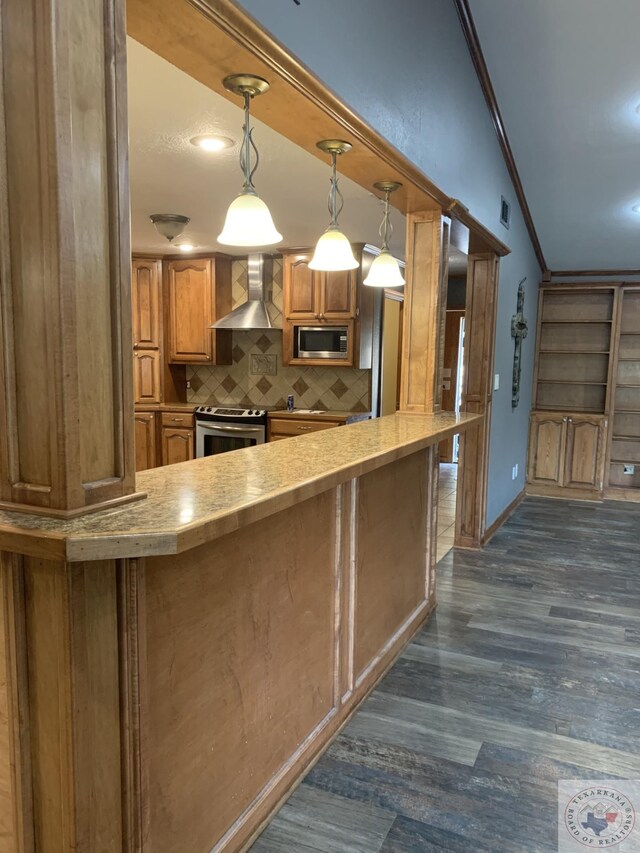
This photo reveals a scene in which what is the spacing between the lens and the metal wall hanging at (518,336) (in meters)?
4.98

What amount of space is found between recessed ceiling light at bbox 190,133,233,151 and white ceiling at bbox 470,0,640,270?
1.41m

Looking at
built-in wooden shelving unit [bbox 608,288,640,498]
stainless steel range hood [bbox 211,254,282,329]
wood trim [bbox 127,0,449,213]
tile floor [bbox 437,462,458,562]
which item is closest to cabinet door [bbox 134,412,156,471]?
stainless steel range hood [bbox 211,254,282,329]

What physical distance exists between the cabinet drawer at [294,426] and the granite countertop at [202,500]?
299 centimetres

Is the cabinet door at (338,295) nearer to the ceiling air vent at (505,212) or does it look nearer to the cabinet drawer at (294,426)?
the cabinet drawer at (294,426)

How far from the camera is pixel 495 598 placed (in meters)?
3.54

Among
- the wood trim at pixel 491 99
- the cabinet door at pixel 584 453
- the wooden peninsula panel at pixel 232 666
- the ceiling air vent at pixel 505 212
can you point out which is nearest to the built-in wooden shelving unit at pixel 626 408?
the cabinet door at pixel 584 453

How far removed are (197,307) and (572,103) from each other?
141 inches

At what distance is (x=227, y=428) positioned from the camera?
217 inches

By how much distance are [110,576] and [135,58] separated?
67.1 inches

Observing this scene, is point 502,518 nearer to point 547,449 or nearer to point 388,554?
point 547,449

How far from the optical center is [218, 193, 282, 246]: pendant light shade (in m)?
1.72

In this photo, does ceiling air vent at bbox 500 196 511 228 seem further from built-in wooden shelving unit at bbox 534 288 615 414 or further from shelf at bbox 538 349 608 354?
shelf at bbox 538 349 608 354

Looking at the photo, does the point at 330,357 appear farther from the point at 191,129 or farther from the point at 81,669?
the point at 81,669

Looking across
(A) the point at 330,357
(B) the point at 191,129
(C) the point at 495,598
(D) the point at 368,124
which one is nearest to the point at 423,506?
(C) the point at 495,598
